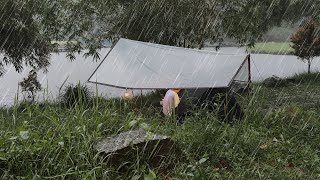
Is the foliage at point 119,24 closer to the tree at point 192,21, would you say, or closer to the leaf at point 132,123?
the tree at point 192,21

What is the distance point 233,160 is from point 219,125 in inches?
20.7

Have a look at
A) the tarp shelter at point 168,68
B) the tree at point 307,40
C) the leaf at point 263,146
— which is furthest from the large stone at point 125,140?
the tree at point 307,40

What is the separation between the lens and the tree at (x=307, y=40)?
14.2m

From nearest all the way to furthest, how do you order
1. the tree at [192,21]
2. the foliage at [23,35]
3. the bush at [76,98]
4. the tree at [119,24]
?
the bush at [76,98] < the foliage at [23,35] < the tree at [119,24] < the tree at [192,21]

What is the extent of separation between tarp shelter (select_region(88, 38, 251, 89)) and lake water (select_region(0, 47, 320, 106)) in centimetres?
49

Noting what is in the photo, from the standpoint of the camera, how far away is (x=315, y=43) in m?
14.4

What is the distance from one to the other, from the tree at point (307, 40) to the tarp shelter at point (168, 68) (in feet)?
25.1

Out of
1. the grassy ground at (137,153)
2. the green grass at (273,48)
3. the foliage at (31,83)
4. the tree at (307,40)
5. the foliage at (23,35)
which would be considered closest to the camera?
the grassy ground at (137,153)

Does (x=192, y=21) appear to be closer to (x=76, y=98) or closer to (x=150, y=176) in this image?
(x=76, y=98)

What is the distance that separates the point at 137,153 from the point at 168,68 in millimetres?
4802

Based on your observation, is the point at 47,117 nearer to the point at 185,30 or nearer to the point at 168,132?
the point at 168,132

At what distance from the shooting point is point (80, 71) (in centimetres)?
1456

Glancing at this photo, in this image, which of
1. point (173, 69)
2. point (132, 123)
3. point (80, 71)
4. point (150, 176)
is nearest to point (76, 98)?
point (132, 123)

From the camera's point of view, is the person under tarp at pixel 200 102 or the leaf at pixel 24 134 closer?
the leaf at pixel 24 134
